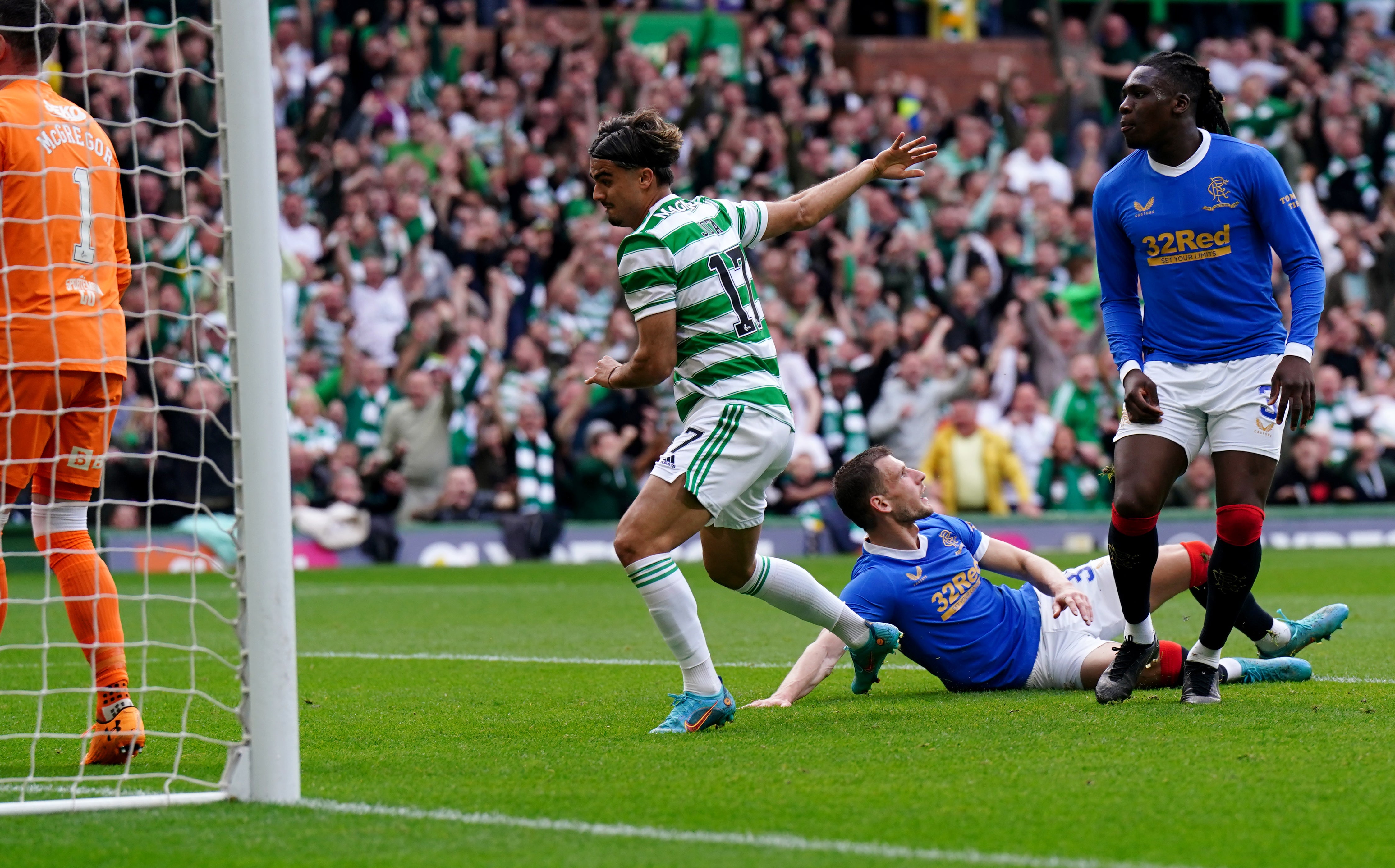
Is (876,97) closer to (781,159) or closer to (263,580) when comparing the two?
(781,159)

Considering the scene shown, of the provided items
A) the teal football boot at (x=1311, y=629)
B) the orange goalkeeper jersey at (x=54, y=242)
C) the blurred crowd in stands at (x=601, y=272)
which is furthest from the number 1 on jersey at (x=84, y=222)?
the blurred crowd in stands at (x=601, y=272)

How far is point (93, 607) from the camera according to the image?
5.46 meters

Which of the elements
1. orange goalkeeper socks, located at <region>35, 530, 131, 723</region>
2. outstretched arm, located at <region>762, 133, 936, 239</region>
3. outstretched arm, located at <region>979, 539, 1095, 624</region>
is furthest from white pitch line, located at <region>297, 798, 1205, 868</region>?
outstretched arm, located at <region>762, 133, 936, 239</region>

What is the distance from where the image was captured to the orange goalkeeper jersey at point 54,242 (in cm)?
543

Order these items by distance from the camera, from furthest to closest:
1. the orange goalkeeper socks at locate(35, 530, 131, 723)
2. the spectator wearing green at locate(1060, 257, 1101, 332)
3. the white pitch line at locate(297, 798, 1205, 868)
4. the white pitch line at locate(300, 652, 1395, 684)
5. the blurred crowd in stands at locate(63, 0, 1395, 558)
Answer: the spectator wearing green at locate(1060, 257, 1101, 332) → the blurred crowd in stands at locate(63, 0, 1395, 558) → the white pitch line at locate(300, 652, 1395, 684) → the orange goalkeeper socks at locate(35, 530, 131, 723) → the white pitch line at locate(297, 798, 1205, 868)

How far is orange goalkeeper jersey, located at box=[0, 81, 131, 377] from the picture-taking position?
543 cm

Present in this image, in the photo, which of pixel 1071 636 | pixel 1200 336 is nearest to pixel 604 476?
pixel 1071 636

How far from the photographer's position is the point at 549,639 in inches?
388

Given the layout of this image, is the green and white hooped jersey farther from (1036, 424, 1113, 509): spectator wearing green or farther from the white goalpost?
(1036, 424, 1113, 509): spectator wearing green

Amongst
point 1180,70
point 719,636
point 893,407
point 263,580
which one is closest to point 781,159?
point 893,407

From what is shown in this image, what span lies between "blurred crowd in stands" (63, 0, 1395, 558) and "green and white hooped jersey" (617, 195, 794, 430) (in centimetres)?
885

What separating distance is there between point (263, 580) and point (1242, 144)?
12.7ft

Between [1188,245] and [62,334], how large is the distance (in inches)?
158

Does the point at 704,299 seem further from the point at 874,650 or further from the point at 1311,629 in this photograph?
the point at 1311,629
